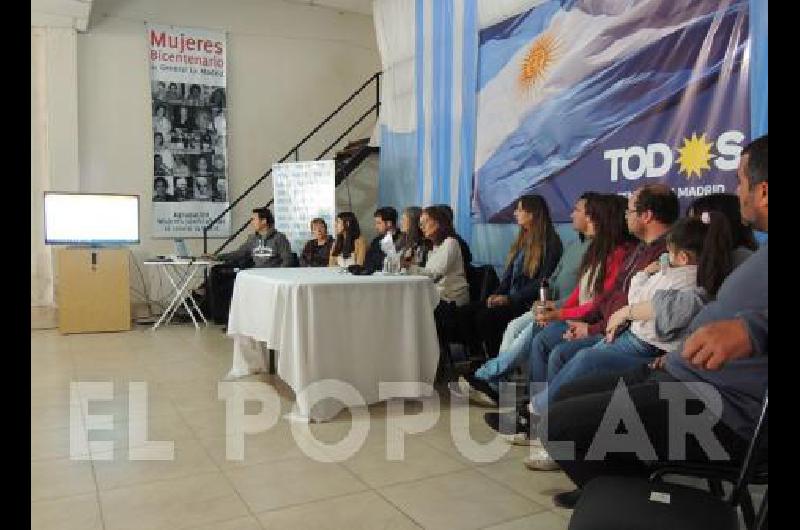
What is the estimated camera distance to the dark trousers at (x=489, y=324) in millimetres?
3574

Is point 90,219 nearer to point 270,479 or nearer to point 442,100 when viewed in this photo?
point 442,100

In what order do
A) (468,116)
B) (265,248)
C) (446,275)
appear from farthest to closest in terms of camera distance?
1. (265,248)
2. (468,116)
3. (446,275)

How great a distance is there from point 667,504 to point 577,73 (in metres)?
2.98

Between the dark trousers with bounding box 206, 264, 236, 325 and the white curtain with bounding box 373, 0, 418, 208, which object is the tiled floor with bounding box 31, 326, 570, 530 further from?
the white curtain with bounding box 373, 0, 418, 208

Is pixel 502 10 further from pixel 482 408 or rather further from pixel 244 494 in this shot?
pixel 244 494

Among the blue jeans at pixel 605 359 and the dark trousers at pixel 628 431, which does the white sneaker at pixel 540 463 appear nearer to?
the blue jeans at pixel 605 359

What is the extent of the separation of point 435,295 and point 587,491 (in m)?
2.05

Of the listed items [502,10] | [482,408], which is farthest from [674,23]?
[482,408]

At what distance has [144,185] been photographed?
22.1 ft

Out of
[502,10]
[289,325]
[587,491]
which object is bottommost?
[587,491]

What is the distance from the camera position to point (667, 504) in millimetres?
1345

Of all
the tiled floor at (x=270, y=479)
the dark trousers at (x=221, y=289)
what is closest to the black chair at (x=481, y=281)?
the tiled floor at (x=270, y=479)

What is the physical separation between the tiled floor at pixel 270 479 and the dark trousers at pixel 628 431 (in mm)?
383

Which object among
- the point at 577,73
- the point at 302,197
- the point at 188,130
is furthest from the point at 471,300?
the point at 188,130
